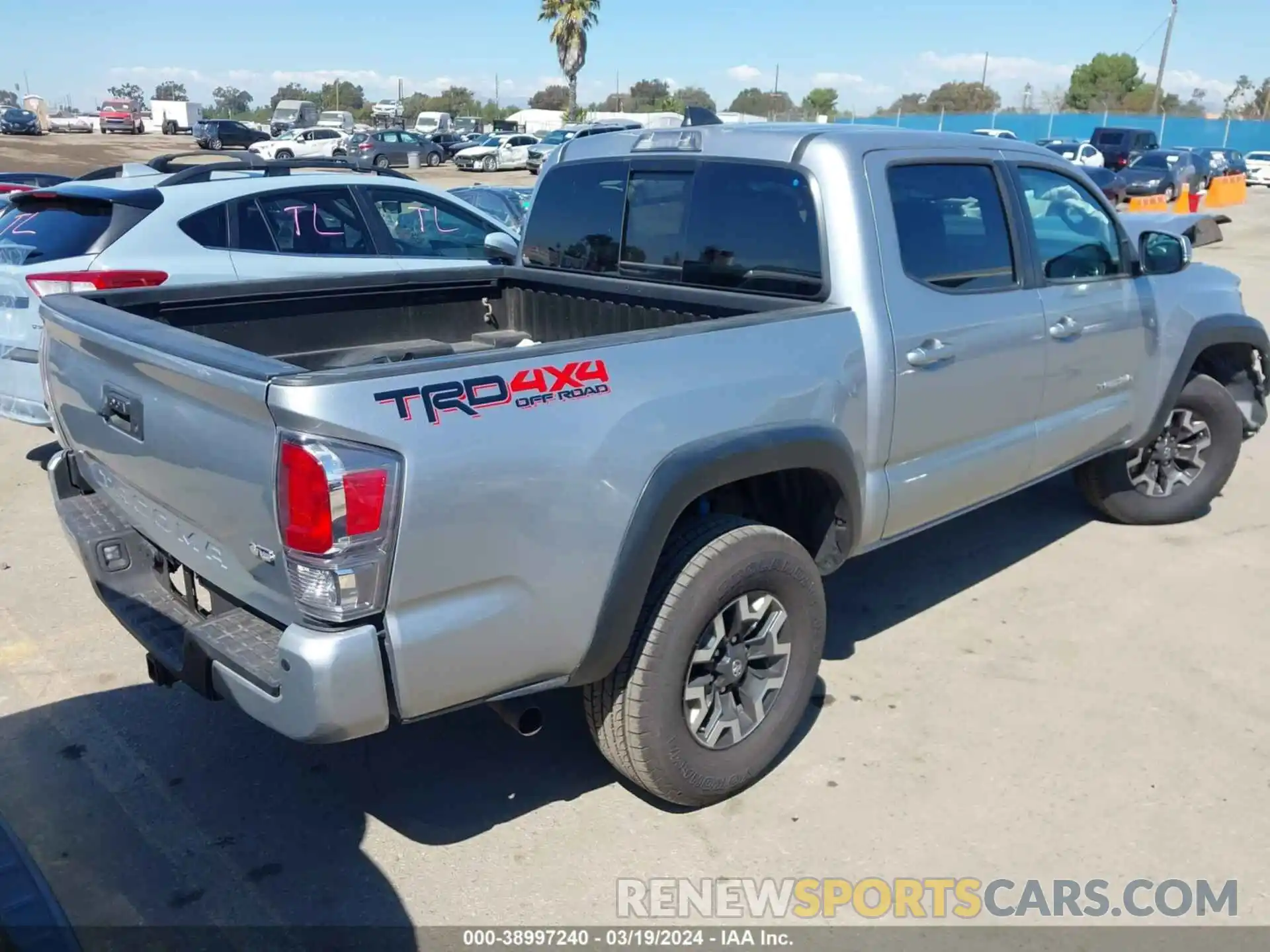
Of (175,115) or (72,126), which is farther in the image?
(72,126)

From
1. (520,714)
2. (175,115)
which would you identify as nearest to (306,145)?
(175,115)

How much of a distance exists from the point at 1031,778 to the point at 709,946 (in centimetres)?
130

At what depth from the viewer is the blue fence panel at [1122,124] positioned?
2068 inches

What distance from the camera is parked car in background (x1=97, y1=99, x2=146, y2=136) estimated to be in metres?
59.9

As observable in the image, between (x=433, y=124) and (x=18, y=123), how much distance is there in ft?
67.9

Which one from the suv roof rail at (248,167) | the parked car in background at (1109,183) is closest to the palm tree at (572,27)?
the parked car in background at (1109,183)

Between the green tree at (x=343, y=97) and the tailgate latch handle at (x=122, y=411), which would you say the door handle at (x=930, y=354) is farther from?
the green tree at (x=343, y=97)

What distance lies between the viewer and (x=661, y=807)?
3350 millimetres

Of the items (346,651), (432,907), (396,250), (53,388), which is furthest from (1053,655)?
(396,250)

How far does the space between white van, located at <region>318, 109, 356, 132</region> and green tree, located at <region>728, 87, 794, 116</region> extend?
1022 inches

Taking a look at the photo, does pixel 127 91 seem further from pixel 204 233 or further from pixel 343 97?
pixel 204 233

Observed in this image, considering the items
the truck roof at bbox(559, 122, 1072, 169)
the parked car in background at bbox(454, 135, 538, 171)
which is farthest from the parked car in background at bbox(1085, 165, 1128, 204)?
the parked car in background at bbox(454, 135, 538, 171)

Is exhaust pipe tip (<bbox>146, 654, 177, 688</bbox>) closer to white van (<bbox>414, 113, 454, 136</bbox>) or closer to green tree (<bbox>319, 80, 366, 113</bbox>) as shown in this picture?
white van (<bbox>414, 113, 454, 136</bbox>)

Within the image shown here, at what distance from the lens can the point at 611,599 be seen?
278 cm
